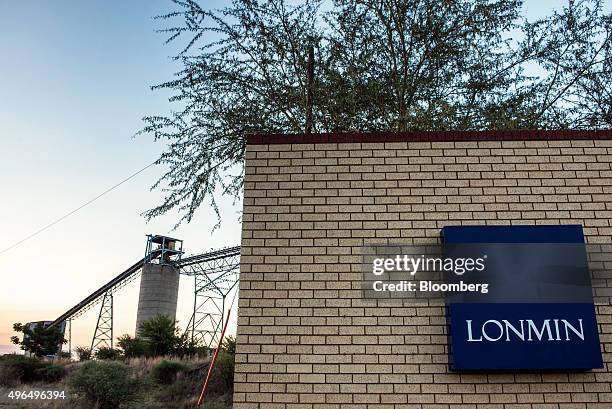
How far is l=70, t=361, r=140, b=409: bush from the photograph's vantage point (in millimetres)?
13836

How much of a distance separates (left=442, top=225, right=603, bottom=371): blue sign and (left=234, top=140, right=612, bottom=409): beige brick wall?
0.54 ft

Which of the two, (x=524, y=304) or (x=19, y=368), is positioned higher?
(x=524, y=304)

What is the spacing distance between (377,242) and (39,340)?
32.6 meters

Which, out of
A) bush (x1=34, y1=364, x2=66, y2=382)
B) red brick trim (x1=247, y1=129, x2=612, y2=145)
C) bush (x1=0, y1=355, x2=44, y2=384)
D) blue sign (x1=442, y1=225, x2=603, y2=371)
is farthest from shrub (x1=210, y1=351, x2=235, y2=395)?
blue sign (x1=442, y1=225, x2=603, y2=371)

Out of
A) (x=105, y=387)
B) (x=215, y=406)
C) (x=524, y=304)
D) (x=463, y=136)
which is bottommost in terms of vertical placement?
(x=215, y=406)

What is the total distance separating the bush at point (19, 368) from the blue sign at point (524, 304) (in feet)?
58.4

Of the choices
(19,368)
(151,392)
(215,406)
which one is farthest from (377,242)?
(19,368)

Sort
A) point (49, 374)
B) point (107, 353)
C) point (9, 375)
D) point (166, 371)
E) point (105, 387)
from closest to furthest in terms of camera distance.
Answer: point (105, 387), point (166, 371), point (9, 375), point (49, 374), point (107, 353)

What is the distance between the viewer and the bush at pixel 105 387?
45.4ft

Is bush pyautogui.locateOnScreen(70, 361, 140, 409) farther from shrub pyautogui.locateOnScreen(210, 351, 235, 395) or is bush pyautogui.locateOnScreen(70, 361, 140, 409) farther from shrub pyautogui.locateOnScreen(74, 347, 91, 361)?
shrub pyautogui.locateOnScreen(74, 347, 91, 361)

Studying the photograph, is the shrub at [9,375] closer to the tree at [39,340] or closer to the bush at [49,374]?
the bush at [49,374]

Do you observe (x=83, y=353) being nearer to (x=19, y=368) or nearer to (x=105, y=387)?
(x=19, y=368)

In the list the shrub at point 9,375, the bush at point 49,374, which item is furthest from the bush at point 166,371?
the shrub at point 9,375

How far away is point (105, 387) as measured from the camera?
13.9m
